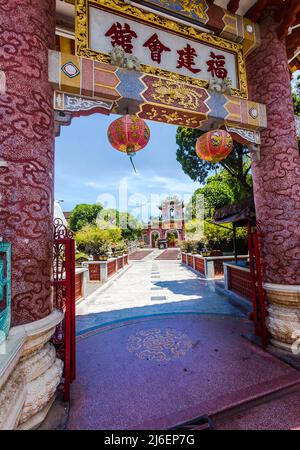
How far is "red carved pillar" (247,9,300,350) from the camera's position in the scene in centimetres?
329

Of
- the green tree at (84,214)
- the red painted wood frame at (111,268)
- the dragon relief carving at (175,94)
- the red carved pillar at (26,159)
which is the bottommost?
the red painted wood frame at (111,268)

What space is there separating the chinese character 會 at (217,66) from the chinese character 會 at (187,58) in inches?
10.2

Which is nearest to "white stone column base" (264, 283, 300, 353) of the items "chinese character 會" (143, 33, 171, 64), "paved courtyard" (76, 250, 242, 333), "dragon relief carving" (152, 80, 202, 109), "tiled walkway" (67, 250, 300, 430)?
"tiled walkway" (67, 250, 300, 430)

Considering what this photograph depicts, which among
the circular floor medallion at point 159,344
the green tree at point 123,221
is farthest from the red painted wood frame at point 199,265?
the green tree at point 123,221

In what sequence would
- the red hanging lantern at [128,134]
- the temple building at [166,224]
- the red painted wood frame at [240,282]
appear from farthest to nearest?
the temple building at [166,224] < the red painted wood frame at [240,282] < the red hanging lantern at [128,134]

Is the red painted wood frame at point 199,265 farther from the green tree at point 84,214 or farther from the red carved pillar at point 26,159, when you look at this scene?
the green tree at point 84,214

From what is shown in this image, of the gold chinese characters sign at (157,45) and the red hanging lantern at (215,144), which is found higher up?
the gold chinese characters sign at (157,45)

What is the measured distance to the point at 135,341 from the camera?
378 cm

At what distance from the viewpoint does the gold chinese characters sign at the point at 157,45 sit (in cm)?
293

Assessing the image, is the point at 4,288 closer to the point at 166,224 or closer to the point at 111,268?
the point at 111,268

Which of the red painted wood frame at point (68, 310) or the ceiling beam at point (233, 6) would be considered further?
the ceiling beam at point (233, 6)

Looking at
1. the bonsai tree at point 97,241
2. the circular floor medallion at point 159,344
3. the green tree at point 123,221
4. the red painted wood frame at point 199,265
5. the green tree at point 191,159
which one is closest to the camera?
the circular floor medallion at point 159,344

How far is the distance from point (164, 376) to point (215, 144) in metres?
3.15

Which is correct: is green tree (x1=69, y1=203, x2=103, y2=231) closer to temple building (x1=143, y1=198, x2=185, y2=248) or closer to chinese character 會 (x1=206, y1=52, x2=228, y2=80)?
temple building (x1=143, y1=198, x2=185, y2=248)
